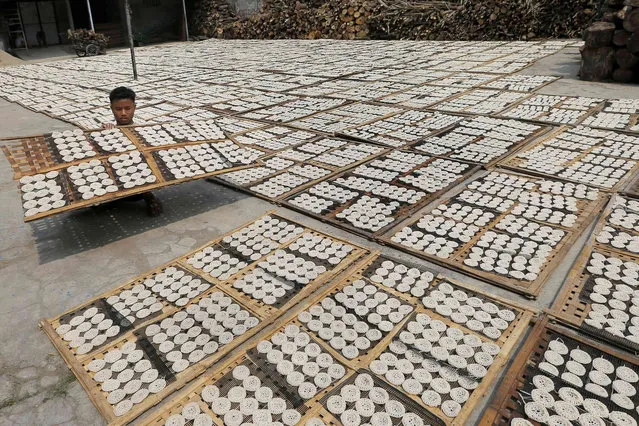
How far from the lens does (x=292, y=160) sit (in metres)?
5.23

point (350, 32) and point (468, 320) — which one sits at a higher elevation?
point (350, 32)

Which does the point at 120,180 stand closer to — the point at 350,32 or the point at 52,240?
the point at 52,240

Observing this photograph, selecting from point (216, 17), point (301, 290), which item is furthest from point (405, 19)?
point (301, 290)

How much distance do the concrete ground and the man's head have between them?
845 mm

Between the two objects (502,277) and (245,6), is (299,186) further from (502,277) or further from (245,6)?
(245,6)

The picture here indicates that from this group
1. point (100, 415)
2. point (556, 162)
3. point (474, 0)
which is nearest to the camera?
point (100, 415)

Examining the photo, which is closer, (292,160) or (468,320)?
A: (468,320)

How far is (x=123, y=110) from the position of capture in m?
4.29

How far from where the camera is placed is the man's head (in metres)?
4.20

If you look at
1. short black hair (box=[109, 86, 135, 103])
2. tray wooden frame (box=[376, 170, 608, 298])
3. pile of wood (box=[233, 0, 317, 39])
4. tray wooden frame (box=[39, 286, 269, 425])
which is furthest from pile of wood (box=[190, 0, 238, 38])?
tray wooden frame (box=[39, 286, 269, 425])

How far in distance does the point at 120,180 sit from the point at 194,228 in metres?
0.73

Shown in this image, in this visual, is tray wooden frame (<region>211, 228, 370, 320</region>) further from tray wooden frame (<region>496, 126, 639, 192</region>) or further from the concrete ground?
tray wooden frame (<region>496, 126, 639, 192</region>)

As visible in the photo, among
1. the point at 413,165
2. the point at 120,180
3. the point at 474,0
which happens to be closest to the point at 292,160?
the point at 413,165

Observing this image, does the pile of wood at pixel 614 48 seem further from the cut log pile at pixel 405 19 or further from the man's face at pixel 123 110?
the man's face at pixel 123 110
